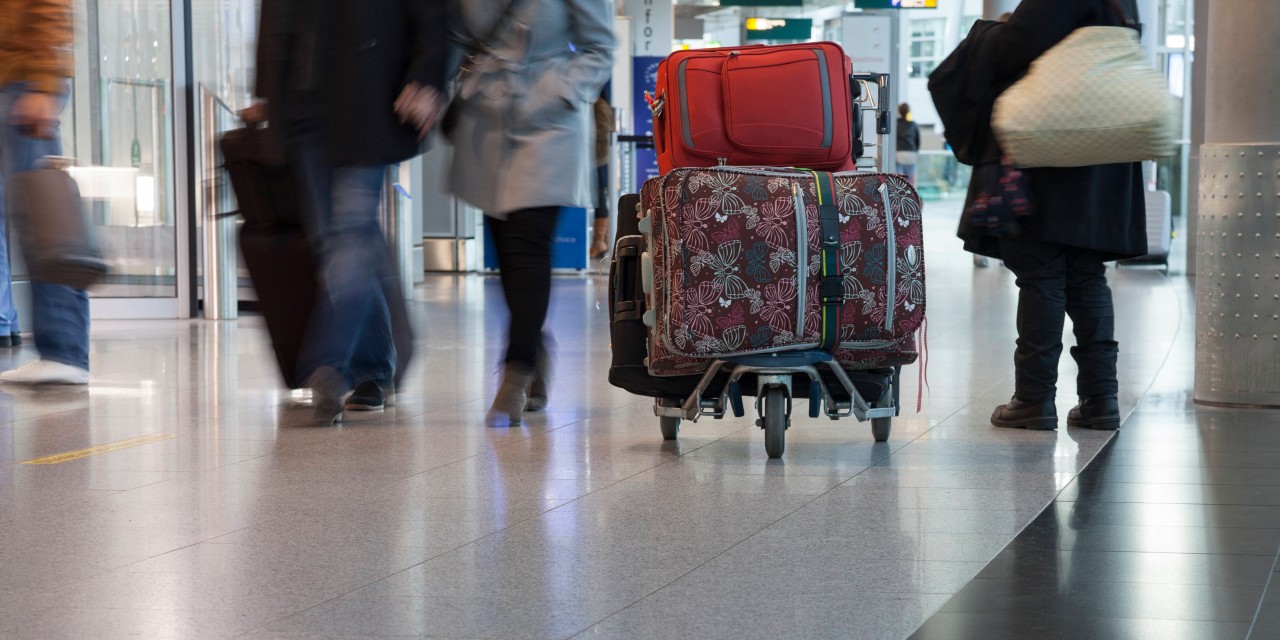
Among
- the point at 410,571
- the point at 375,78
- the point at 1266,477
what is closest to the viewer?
the point at 410,571

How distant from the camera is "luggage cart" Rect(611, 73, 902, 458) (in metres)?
4.07

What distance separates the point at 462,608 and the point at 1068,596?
3.34 feet

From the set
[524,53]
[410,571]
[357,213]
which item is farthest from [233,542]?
[524,53]

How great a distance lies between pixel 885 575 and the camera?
2846 mm

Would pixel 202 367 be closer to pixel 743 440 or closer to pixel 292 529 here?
pixel 743 440

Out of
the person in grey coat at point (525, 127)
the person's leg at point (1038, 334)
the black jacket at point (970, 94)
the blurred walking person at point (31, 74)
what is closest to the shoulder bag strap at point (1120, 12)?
the black jacket at point (970, 94)

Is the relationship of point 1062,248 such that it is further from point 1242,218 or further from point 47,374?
point 47,374

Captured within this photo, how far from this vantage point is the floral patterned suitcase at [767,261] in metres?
3.97

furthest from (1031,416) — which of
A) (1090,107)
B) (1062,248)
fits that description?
(1090,107)

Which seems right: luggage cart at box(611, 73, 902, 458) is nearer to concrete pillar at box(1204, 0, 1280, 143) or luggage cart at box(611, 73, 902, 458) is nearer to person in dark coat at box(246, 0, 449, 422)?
person in dark coat at box(246, 0, 449, 422)

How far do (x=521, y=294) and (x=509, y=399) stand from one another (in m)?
0.31

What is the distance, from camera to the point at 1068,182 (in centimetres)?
464

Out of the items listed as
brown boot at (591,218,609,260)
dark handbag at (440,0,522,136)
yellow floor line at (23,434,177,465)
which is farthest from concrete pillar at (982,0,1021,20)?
yellow floor line at (23,434,177,465)

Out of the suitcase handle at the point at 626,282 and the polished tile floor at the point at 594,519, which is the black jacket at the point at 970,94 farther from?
the suitcase handle at the point at 626,282
